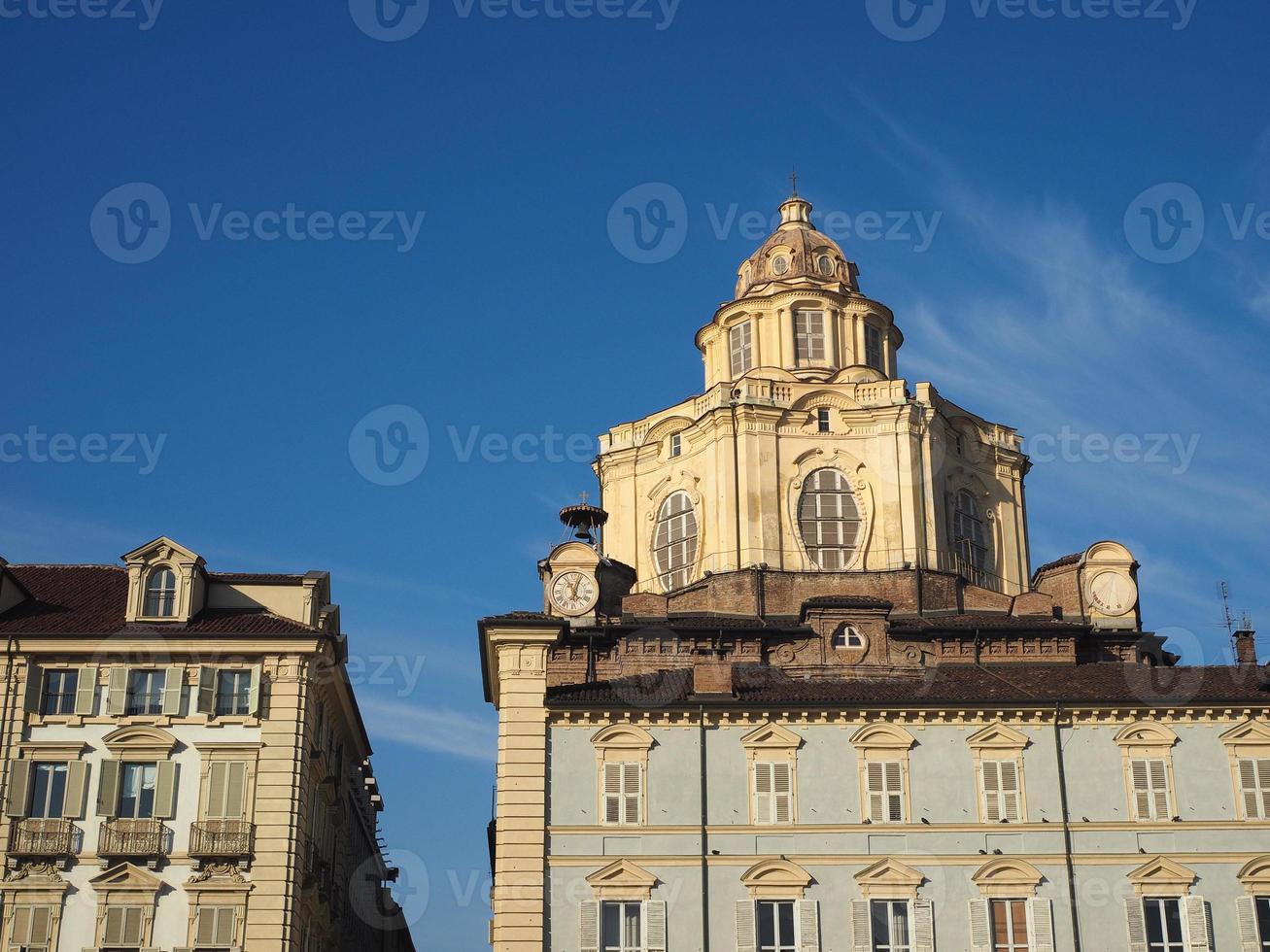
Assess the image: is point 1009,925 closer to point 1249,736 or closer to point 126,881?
point 1249,736

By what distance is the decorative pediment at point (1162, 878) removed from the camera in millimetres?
49875

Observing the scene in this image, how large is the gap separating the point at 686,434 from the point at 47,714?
31.0 meters

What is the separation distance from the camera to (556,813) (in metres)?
50.8

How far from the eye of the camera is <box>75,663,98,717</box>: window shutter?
51.6 m

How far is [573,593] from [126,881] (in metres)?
21.3

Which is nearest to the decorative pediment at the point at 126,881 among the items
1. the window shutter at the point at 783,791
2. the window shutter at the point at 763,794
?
the window shutter at the point at 763,794

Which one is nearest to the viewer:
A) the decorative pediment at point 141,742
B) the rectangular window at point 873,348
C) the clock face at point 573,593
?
the decorative pediment at point 141,742

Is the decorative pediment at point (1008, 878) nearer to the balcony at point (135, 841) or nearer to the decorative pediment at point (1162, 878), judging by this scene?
the decorative pediment at point (1162, 878)

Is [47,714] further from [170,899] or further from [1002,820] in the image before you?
[1002,820]

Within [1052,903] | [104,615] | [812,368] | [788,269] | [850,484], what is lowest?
[1052,903]

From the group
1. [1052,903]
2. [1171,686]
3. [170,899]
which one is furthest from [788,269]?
[170,899]

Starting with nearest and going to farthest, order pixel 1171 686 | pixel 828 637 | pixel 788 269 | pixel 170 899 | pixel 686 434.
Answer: pixel 170 899, pixel 1171 686, pixel 828 637, pixel 686 434, pixel 788 269

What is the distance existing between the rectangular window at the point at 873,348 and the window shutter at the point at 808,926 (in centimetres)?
3426

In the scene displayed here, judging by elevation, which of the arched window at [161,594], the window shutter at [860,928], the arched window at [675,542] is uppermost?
the arched window at [675,542]
